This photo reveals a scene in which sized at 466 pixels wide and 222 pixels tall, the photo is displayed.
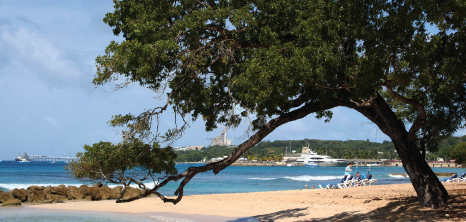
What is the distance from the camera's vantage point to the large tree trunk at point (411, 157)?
961 cm

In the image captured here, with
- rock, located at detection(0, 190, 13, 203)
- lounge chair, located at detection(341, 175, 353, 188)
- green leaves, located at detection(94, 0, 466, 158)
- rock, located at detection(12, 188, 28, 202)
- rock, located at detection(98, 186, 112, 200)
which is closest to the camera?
green leaves, located at detection(94, 0, 466, 158)

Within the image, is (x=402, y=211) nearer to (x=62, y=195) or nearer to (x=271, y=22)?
(x=271, y=22)

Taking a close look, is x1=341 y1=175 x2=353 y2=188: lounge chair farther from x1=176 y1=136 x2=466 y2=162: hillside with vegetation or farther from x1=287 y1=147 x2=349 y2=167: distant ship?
x1=176 y1=136 x2=466 y2=162: hillside with vegetation

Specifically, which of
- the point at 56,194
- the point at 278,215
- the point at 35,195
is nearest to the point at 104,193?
the point at 56,194

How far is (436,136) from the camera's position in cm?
1220

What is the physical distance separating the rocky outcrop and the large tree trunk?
575 inches

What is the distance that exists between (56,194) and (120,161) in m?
14.9

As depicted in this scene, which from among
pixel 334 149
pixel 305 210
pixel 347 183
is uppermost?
pixel 334 149

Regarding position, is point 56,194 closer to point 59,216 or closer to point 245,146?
point 59,216

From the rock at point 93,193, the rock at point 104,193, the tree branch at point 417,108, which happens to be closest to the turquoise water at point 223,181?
the rock at point 93,193

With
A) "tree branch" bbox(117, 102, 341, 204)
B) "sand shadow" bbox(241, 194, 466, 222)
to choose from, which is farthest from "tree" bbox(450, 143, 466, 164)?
"tree branch" bbox(117, 102, 341, 204)

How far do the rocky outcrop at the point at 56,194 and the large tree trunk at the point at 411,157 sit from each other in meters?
14.6

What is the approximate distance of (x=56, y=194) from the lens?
20688 mm

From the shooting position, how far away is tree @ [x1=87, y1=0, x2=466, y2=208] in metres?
7.41
